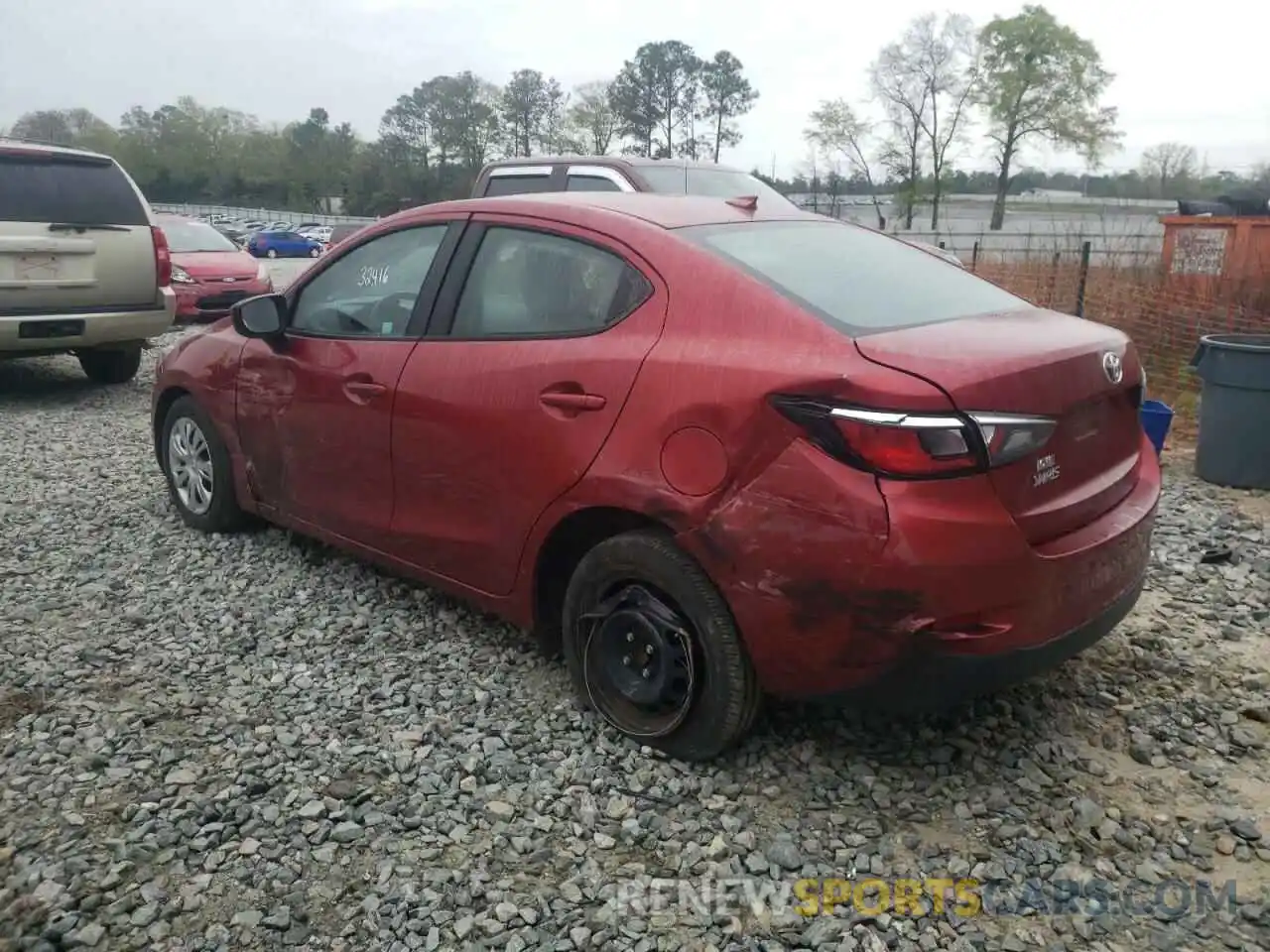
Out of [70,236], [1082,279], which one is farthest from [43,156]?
[1082,279]

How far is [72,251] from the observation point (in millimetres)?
8156

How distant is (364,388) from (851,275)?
1810mm

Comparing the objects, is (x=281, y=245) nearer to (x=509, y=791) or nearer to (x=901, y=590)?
(x=509, y=791)

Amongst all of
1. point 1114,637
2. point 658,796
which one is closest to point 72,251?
point 658,796

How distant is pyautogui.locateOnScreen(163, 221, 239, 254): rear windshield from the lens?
13555mm

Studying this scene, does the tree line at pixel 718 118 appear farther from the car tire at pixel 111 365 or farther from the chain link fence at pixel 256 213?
the car tire at pixel 111 365

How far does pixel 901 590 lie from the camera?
8.43 ft

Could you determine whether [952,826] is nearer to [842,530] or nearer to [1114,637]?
[842,530]

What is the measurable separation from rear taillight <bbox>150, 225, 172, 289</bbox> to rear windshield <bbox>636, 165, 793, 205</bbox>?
13.0ft

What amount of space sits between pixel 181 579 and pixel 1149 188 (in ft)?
163

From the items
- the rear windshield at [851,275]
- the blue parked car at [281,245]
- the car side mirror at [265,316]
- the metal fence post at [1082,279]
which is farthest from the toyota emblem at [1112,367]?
the blue parked car at [281,245]

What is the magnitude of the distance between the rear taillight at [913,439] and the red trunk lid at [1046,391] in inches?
1.7

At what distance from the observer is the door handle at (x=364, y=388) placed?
387 cm

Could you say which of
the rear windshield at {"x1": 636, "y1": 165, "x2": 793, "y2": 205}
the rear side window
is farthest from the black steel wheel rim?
the rear side window
